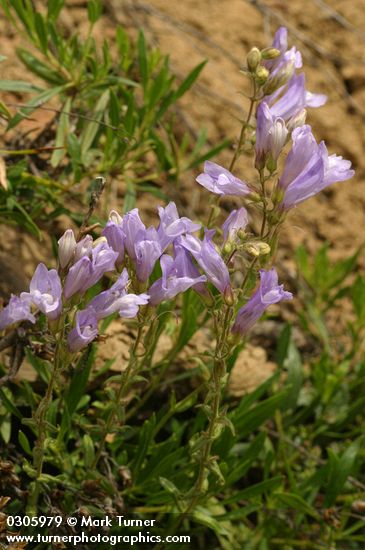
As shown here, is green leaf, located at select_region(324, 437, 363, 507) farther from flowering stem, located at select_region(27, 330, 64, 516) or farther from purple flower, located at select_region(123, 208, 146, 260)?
purple flower, located at select_region(123, 208, 146, 260)

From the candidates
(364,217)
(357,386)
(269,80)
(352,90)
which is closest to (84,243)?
(269,80)

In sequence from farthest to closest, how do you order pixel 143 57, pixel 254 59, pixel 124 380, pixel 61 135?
pixel 143 57 → pixel 61 135 → pixel 254 59 → pixel 124 380

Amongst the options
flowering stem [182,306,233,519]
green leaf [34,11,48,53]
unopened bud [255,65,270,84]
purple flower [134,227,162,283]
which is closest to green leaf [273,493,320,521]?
flowering stem [182,306,233,519]

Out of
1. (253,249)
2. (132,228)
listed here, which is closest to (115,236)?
(132,228)

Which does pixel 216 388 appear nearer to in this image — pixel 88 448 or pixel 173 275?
pixel 173 275

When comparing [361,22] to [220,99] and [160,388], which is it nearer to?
[220,99]
